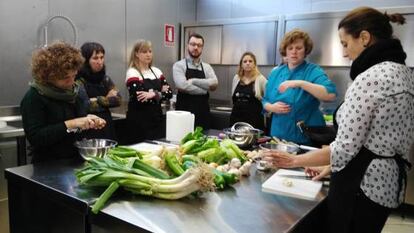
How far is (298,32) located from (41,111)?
5.42 feet

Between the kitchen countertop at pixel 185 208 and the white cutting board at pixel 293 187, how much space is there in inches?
1.0

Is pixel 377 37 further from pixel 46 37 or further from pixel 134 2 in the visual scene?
pixel 134 2

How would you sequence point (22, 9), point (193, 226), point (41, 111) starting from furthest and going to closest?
1. point (22, 9)
2. point (41, 111)
3. point (193, 226)

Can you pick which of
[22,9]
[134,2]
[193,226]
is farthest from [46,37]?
[193,226]

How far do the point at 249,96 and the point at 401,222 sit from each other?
1.76 metres

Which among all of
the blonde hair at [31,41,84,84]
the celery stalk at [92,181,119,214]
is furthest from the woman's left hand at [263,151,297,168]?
the blonde hair at [31,41,84,84]

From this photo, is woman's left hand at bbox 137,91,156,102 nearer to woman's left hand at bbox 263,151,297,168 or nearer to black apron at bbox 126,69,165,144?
black apron at bbox 126,69,165,144

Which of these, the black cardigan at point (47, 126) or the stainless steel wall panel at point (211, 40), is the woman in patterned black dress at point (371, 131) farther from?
the stainless steel wall panel at point (211, 40)

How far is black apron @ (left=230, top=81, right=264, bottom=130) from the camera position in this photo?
137 inches

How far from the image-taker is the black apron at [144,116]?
312 centimetres

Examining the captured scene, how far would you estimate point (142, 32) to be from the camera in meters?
4.07

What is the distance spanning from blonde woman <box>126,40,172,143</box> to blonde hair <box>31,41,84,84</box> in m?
1.29

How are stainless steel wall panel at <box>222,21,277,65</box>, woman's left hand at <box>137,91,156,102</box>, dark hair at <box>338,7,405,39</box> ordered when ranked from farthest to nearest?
stainless steel wall panel at <box>222,21,277,65</box> → woman's left hand at <box>137,91,156,102</box> → dark hair at <box>338,7,405,39</box>

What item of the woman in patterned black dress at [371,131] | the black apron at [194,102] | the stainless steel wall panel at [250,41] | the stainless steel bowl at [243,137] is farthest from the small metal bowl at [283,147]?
the stainless steel wall panel at [250,41]
